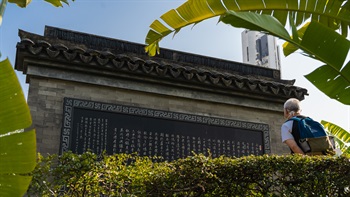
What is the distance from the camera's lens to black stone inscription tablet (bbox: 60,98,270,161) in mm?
7547

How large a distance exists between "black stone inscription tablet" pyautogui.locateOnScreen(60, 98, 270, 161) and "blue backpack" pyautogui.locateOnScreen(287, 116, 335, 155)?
11.1 feet

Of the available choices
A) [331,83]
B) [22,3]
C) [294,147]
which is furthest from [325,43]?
[22,3]

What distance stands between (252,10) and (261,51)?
50.7 ft

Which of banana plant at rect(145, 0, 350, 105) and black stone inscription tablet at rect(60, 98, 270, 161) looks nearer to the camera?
banana plant at rect(145, 0, 350, 105)

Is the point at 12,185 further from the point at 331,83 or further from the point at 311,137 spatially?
the point at 331,83

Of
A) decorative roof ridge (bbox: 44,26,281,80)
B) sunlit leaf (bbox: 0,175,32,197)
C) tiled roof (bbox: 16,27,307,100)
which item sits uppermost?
decorative roof ridge (bbox: 44,26,281,80)

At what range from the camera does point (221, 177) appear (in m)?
4.40

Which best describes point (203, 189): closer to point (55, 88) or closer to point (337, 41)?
point (337, 41)

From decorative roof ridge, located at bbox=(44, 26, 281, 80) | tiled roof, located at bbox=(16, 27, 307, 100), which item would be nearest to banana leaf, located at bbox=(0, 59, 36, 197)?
tiled roof, located at bbox=(16, 27, 307, 100)

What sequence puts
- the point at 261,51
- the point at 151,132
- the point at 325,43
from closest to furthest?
the point at 325,43
the point at 151,132
the point at 261,51

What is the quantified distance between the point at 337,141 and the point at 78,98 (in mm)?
7202

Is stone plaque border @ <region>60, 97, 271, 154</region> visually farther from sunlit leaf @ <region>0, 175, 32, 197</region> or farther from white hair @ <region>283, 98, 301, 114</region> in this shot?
sunlit leaf @ <region>0, 175, 32, 197</region>

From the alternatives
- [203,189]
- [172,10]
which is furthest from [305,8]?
[203,189]

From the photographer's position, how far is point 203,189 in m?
4.29
